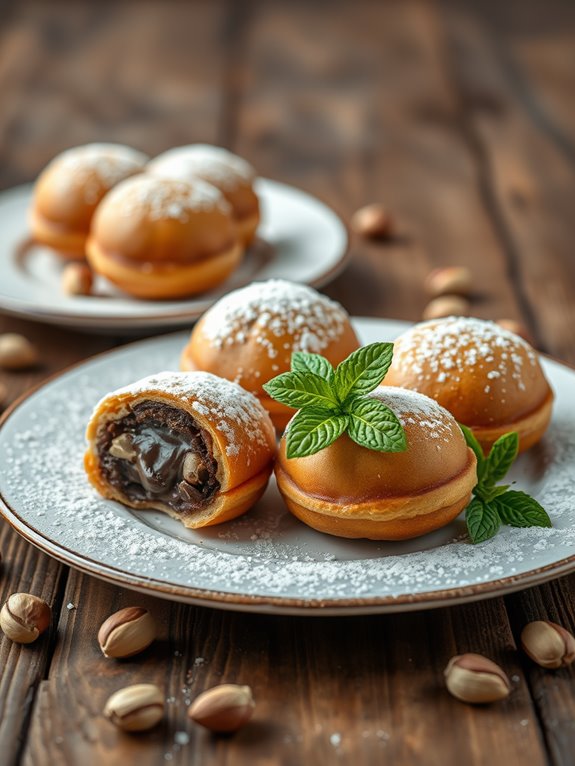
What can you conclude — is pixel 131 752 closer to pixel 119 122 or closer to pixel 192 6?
pixel 119 122

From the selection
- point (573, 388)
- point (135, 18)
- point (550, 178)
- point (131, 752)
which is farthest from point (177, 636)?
point (135, 18)

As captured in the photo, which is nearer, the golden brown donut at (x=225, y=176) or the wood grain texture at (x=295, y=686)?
the wood grain texture at (x=295, y=686)

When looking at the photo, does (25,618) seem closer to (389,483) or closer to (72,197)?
(389,483)

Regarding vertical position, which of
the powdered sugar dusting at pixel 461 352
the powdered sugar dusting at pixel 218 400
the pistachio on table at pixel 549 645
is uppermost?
the powdered sugar dusting at pixel 218 400

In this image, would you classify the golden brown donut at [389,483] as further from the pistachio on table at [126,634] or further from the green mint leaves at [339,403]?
the pistachio on table at [126,634]

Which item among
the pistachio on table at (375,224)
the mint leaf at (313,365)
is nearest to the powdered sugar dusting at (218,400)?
the mint leaf at (313,365)

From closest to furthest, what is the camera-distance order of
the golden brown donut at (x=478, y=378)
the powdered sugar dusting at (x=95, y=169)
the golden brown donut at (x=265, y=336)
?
1. the golden brown donut at (x=478, y=378)
2. the golden brown donut at (x=265, y=336)
3. the powdered sugar dusting at (x=95, y=169)

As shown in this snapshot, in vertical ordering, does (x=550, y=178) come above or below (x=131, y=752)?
below
